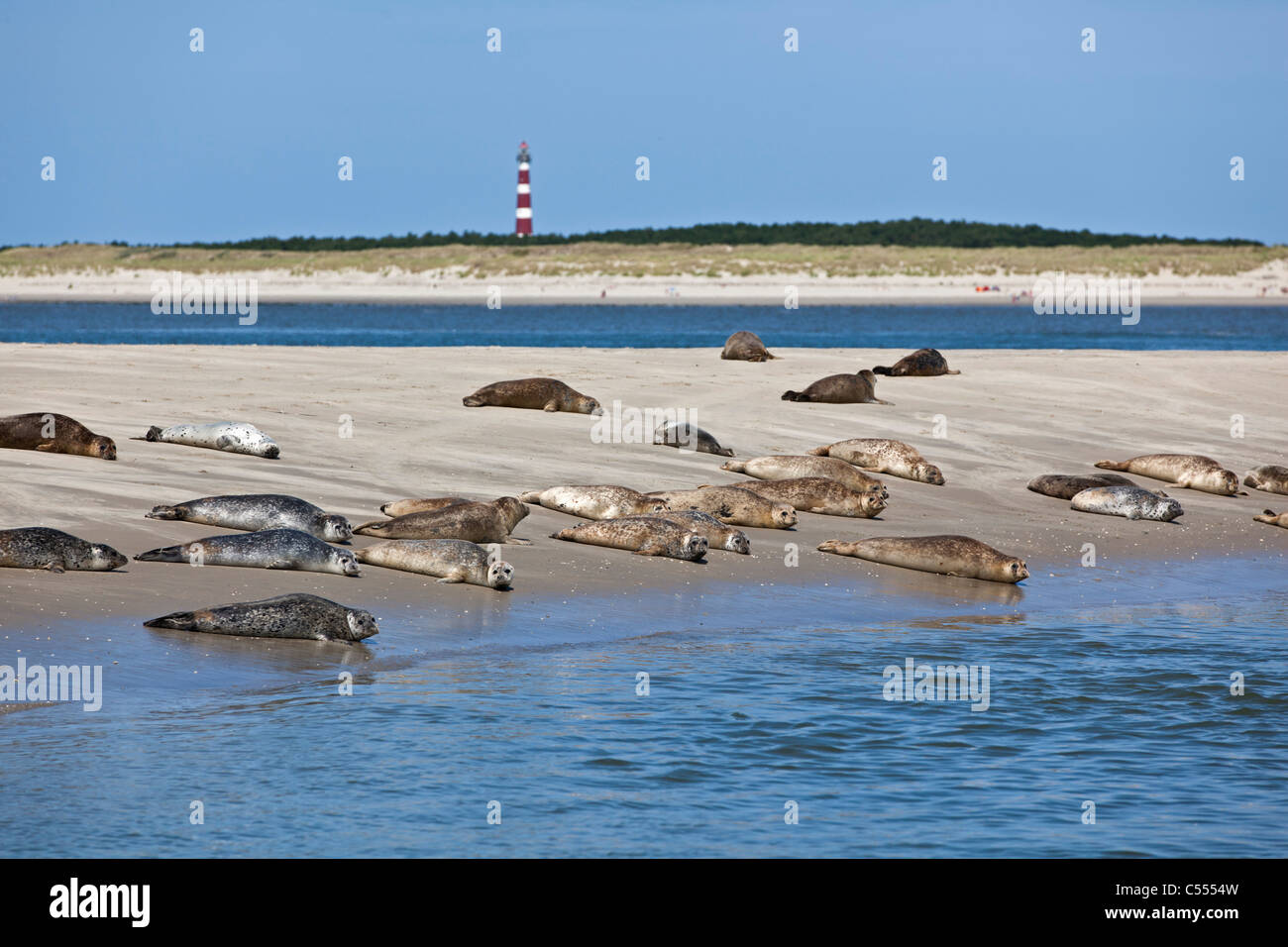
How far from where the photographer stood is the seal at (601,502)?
10.7 m

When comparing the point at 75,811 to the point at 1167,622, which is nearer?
the point at 75,811

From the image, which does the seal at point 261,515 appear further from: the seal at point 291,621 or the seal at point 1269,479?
the seal at point 1269,479

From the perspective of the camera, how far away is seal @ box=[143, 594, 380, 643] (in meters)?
7.50

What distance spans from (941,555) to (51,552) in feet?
18.4

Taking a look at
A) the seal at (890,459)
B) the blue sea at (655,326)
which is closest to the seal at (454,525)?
the seal at (890,459)

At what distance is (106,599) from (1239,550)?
26.7ft

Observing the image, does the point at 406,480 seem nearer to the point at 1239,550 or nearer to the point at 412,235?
the point at 1239,550

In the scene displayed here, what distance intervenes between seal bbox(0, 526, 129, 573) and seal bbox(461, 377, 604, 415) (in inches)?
278

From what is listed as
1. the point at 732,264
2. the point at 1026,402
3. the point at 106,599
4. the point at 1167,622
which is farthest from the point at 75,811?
the point at 732,264

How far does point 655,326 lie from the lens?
43969 millimetres

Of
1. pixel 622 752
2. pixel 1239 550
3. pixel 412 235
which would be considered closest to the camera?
pixel 622 752
